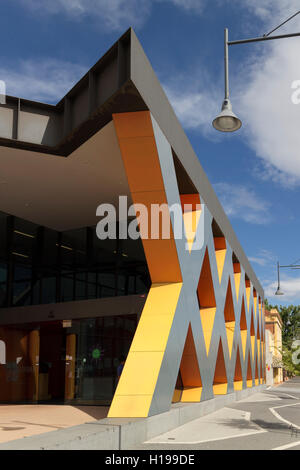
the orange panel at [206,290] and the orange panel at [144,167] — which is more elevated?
the orange panel at [144,167]

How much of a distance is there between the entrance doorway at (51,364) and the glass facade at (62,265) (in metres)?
1.39

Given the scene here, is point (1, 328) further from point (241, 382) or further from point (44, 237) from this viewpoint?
point (241, 382)

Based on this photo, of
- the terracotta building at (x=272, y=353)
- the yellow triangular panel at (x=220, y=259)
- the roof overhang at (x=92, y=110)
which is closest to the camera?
the roof overhang at (x=92, y=110)

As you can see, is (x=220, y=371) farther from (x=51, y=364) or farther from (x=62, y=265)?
(x=62, y=265)

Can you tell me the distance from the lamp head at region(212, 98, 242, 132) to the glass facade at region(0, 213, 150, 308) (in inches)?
410

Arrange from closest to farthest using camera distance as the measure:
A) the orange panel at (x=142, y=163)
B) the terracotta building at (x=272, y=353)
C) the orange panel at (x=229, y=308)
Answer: the orange panel at (x=142, y=163) < the orange panel at (x=229, y=308) < the terracotta building at (x=272, y=353)

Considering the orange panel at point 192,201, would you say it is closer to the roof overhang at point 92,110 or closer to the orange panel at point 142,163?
the roof overhang at point 92,110

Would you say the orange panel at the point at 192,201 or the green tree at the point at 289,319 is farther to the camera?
the green tree at the point at 289,319

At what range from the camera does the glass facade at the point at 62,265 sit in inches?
784

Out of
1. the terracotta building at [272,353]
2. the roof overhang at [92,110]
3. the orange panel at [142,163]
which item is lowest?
the terracotta building at [272,353]

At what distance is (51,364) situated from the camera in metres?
20.5

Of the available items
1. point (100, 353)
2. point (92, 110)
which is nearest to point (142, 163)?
point (92, 110)

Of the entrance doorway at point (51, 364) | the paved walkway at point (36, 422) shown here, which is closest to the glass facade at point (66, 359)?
the entrance doorway at point (51, 364)
